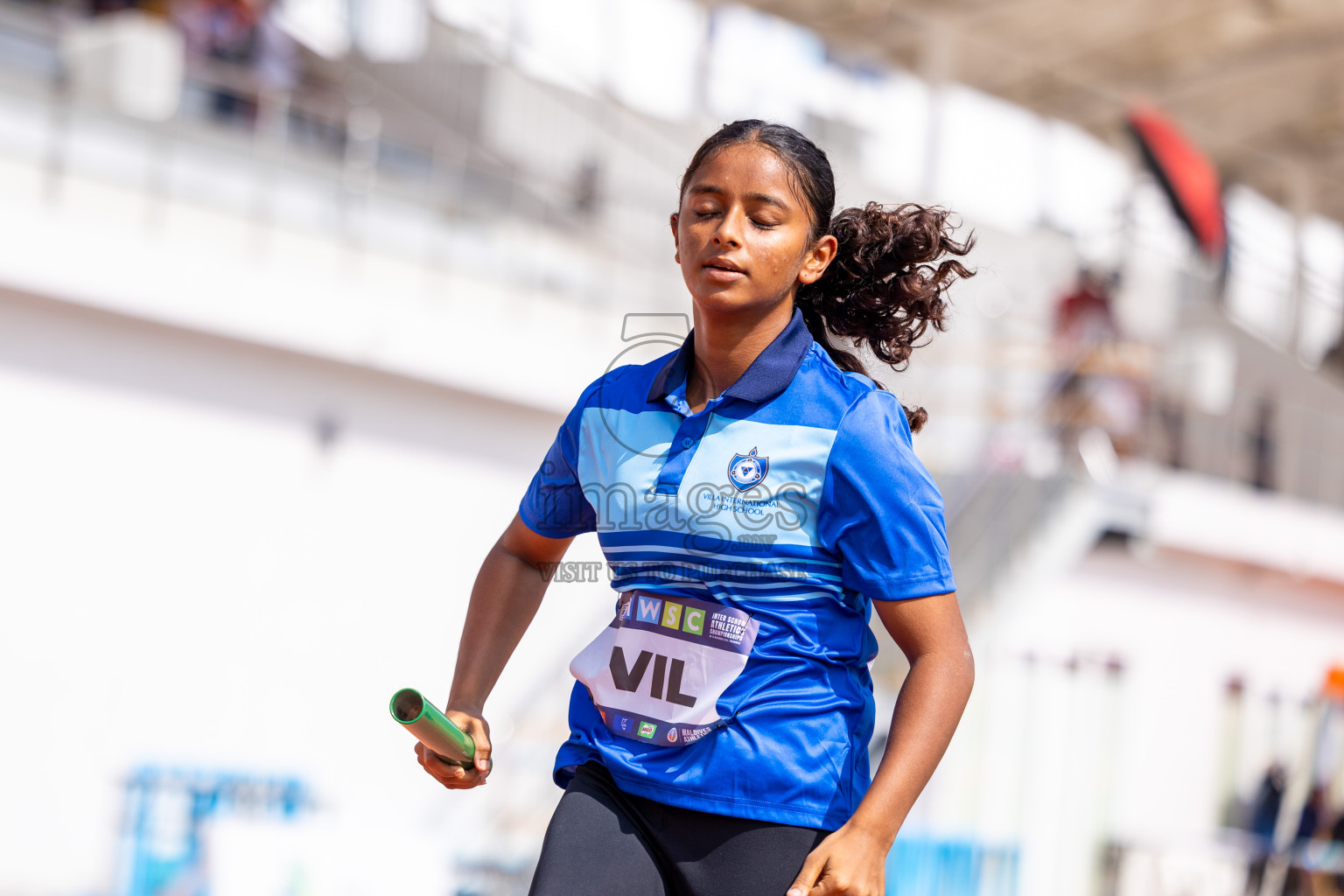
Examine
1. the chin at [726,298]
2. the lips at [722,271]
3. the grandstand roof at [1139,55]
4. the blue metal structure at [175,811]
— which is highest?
the grandstand roof at [1139,55]

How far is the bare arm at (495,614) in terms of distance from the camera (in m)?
2.21

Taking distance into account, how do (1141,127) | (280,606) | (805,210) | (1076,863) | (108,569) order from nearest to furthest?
(805,210) < (1076,863) < (108,569) < (280,606) < (1141,127)

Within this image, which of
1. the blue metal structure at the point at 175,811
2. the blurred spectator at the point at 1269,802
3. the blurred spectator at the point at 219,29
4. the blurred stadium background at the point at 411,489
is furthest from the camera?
the blurred spectator at the point at 1269,802

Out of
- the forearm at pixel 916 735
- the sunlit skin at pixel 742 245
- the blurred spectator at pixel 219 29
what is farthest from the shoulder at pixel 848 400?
the blurred spectator at pixel 219 29

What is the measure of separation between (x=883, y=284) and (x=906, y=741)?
80cm

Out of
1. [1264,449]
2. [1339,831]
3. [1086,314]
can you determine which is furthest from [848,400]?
[1264,449]

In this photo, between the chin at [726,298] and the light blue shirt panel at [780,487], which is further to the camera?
the chin at [726,298]

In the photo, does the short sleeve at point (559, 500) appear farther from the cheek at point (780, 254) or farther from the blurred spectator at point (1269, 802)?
the blurred spectator at point (1269, 802)

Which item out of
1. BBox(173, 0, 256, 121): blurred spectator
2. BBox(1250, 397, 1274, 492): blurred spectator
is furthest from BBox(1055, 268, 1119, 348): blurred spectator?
BBox(173, 0, 256, 121): blurred spectator

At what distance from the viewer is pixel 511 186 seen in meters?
10.6

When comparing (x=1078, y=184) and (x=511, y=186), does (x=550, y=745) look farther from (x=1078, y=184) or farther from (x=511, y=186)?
(x=1078, y=184)

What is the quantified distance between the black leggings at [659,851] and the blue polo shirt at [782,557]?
1.2 inches

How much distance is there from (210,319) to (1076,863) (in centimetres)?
578

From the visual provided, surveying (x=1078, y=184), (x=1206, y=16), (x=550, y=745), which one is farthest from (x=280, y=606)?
(x=1078, y=184)
